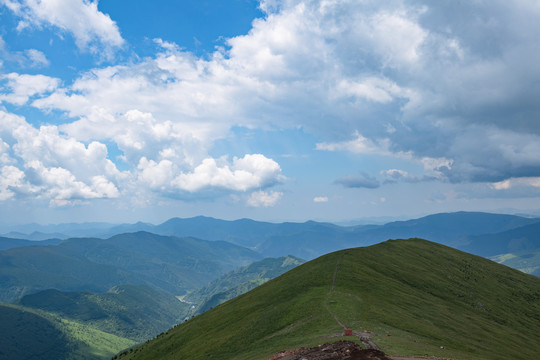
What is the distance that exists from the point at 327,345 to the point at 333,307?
27.1m

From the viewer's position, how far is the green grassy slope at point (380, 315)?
57094 millimetres

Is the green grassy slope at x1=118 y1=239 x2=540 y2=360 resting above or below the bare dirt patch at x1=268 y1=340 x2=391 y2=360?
below

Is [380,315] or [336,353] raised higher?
[336,353]

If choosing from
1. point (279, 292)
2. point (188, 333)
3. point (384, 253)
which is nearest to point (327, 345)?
point (279, 292)

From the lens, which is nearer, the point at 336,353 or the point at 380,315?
the point at 336,353

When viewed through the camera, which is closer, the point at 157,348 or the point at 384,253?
the point at 157,348

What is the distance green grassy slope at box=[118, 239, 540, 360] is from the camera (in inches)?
2248

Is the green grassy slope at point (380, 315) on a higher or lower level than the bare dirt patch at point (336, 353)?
lower

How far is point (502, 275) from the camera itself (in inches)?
6619

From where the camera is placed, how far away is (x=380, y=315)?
214ft

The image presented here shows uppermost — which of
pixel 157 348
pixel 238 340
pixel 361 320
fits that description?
pixel 361 320

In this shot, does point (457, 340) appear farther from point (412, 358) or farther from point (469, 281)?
point (469, 281)

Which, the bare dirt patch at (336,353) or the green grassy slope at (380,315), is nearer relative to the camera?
the bare dirt patch at (336,353)

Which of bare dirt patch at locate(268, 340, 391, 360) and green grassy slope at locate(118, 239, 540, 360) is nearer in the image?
bare dirt patch at locate(268, 340, 391, 360)
